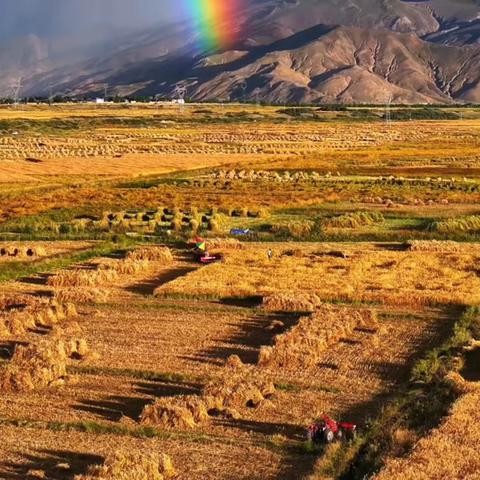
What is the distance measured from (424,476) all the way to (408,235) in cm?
2934

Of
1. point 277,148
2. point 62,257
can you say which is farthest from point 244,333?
point 277,148

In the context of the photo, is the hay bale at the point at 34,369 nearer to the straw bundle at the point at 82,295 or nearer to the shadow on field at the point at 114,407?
the shadow on field at the point at 114,407

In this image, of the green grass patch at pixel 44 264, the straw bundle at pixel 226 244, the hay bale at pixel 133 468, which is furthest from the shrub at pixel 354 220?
the hay bale at pixel 133 468

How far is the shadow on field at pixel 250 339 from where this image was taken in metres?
22.6

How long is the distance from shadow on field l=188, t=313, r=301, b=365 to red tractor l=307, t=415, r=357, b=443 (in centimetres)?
540

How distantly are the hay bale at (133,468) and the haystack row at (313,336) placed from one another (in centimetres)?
649

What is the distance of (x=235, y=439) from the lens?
16906 mm

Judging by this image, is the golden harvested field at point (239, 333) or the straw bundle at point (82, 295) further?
the straw bundle at point (82, 295)

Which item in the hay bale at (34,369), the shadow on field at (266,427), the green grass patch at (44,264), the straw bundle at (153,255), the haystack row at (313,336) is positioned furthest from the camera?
the straw bundle at (153,255)

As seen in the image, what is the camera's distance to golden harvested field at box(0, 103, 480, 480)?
53.4ft

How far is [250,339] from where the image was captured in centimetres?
2467

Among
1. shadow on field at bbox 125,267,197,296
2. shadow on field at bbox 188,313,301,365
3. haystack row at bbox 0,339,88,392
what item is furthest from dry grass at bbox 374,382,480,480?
shadow on field at bbox 125,267,197,296

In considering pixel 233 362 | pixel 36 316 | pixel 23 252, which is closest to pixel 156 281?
pixel 36 316

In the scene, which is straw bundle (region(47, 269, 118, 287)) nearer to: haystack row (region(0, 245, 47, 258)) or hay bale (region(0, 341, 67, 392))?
haystack row (region(0, 245, 47, 258))
